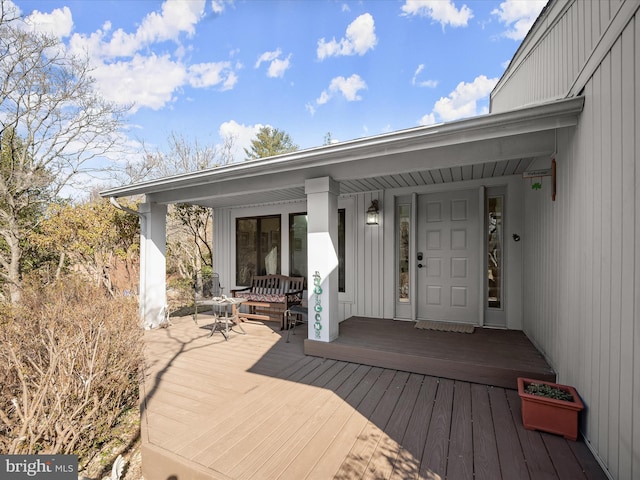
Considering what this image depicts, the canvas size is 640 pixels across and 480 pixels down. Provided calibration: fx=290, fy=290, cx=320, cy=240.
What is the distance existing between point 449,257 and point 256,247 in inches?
157

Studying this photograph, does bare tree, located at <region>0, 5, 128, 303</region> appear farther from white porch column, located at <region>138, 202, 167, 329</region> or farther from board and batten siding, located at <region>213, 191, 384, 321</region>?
board and batten siding, located at <region>213, 191, 384, 321</region>

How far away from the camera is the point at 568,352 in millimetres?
2324

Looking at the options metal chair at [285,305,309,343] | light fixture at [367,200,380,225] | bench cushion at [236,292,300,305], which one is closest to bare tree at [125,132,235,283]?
bench cushion at [236,292,300,305]

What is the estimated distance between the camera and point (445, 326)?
4281mm

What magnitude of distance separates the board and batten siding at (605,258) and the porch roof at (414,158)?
8.5 inches

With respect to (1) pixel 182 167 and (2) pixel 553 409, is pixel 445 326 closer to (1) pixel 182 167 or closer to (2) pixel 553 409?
(2) pixel 553 409

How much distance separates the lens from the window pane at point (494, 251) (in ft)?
14.0

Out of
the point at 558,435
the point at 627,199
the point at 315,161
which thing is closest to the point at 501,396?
the point at 558,435

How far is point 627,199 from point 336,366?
2891 millimetres

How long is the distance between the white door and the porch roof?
0.41m

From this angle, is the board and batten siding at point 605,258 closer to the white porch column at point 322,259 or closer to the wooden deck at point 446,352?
the wooden deck at point 446,352

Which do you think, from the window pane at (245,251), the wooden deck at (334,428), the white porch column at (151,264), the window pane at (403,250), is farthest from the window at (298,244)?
the wooden deck at (334,428)

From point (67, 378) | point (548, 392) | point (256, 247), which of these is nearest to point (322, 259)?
point (548, 392)

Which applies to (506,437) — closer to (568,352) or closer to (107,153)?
(568,352)
